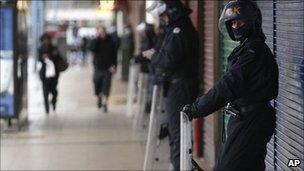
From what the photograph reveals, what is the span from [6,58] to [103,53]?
305 cm

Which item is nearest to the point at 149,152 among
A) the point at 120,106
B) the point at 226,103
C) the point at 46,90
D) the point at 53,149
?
the point at 53,149

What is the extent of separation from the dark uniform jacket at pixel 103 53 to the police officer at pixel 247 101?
9194 mm

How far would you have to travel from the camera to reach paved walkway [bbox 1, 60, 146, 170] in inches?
330

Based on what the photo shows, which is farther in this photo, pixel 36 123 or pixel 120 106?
pixel 120 106

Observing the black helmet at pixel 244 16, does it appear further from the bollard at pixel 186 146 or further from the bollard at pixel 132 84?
the bollard at pixel 132 84

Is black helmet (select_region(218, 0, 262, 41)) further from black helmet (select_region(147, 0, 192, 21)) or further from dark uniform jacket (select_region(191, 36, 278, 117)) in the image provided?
black helmet (select_region(147, 0, 192, 21))

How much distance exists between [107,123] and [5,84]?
213 centimetres

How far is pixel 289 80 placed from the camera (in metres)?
5.26

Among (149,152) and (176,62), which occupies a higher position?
(176,62)

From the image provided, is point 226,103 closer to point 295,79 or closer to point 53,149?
point 295,79

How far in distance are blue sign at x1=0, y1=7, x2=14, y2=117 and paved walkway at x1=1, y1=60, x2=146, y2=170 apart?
0.44 meters

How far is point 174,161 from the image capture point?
6.92 metres

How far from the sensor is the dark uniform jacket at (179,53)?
6.67 metres

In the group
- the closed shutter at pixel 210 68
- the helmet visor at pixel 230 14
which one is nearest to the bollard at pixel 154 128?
the closed shutter at pixel 210 68
